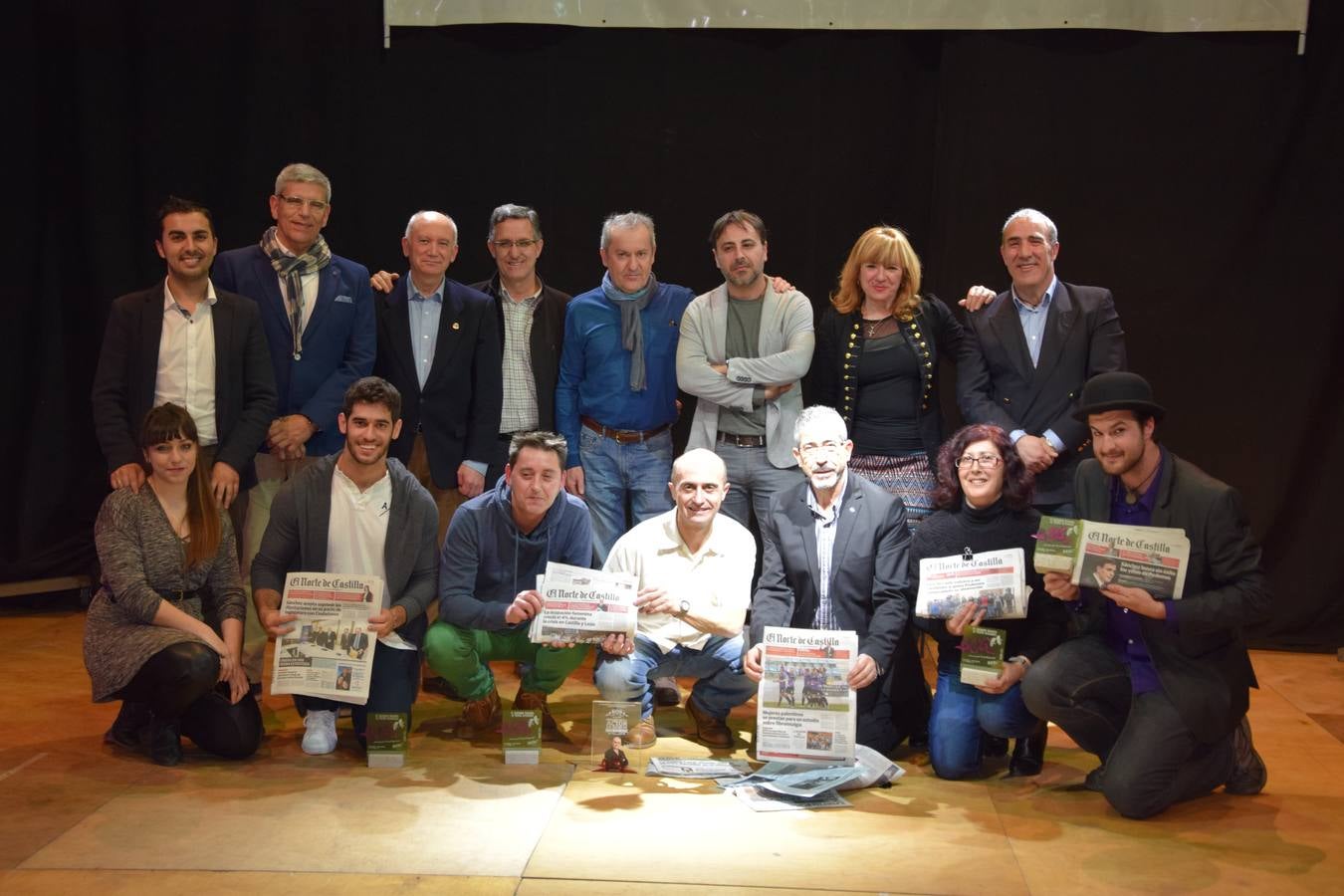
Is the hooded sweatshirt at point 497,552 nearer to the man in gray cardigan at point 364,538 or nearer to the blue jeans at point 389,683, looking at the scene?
the man in gray cardigan at point 364,538

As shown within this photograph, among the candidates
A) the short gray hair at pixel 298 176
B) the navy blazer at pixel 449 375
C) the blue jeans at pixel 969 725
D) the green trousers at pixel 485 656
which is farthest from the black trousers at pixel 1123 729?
the short gray hair at pixel 298 176

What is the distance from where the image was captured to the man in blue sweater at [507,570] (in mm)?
4629

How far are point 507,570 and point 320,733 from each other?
0.86 meters

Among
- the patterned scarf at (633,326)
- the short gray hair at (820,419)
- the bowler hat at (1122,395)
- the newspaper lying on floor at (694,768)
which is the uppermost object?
the patterned scarf at (633,326)

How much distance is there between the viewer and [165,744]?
14.4ft

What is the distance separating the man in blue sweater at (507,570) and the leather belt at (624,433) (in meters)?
0.62

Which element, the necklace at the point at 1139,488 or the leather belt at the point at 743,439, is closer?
the necklace at the point at 1139,488

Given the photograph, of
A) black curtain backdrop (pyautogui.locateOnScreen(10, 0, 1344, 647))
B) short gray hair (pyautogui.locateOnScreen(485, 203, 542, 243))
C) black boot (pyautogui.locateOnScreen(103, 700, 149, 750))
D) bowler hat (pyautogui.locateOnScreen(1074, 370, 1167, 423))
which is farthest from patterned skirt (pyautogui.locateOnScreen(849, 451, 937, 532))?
black boot (pyautogui.locateOnScreen(103, 700, 149, 750))

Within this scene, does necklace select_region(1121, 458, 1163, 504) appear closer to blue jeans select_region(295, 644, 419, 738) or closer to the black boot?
blue jeans select_region(295, 644, 419, 738)

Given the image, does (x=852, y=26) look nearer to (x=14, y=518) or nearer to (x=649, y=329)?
(x=649, y=329)

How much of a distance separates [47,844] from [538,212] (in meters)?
3.81

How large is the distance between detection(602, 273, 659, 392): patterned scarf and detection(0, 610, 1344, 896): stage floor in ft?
4.98

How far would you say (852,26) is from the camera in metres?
6.13

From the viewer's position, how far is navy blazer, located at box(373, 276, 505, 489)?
5398mm
